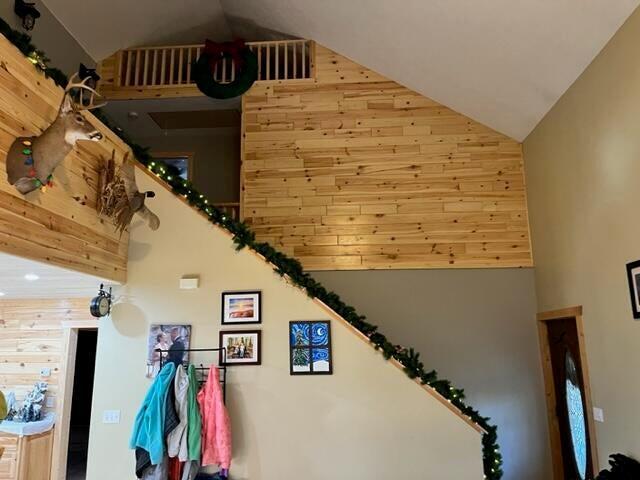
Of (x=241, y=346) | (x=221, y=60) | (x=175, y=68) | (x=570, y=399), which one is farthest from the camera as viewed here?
(x=175, y=68)

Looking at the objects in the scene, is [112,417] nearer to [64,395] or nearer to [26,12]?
[64,395]

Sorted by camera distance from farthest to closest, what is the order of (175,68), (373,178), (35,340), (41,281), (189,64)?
(175,68)
(189,64)
(373,178)
(35,340)
(41,281)

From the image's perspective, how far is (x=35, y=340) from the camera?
548 centimetres

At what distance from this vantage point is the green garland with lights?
4.01 metres

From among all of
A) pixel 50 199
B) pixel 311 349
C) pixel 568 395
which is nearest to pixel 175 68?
pixel 50 199

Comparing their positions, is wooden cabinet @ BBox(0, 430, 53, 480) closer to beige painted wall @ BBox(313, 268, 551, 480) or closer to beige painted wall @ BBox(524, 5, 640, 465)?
beige painted wall @ BBox(313, 268, 551, 480)

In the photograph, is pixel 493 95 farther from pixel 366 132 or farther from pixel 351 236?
pixel 351 236

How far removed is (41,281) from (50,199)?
117cm

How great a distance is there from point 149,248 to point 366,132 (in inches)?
121

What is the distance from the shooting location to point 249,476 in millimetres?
4059

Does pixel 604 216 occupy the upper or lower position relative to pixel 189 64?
lower

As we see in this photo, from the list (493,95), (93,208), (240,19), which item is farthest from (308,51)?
(93,208)

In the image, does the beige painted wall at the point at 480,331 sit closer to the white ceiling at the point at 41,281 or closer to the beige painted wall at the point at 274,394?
the beige painted wall at the point at 274,394

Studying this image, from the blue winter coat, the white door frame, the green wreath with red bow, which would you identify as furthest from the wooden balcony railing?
the blue winter coat
